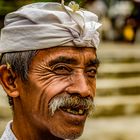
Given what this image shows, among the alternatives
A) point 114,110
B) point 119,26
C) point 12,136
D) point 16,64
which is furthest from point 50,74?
point 119,26

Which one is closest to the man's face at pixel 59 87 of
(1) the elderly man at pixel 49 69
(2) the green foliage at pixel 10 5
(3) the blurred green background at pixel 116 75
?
(1) the elderly man at pixel 49 69

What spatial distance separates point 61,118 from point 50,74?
22 centimetres

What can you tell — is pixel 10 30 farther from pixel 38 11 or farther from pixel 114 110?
pixel 114 110

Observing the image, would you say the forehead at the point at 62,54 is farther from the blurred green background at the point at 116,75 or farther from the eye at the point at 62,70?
the blurred green background at the point at 116,75

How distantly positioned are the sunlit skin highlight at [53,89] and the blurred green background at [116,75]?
Result: 801 mm

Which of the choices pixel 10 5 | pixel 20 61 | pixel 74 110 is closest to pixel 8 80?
pixel 20 61

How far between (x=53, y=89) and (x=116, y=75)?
12066 millimetres

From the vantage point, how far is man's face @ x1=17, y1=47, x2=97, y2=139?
2430mm

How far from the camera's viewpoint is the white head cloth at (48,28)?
2.50m

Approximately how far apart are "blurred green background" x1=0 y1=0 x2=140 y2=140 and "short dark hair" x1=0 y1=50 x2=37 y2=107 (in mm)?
793

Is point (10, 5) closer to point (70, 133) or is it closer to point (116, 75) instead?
point (70, 133)

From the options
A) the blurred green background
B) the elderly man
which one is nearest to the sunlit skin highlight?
the elderly man

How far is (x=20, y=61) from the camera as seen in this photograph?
8.36 feet

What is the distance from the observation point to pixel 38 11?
8.25ft
